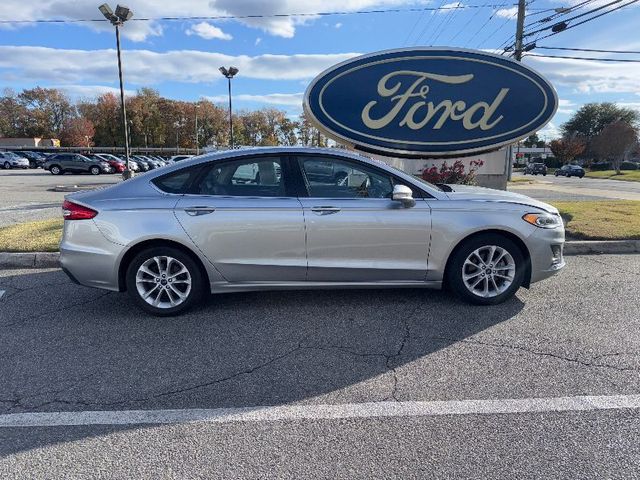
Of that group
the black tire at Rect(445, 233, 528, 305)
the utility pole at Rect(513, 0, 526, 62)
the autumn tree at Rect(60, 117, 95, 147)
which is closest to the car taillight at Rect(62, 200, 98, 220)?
the black tire at Rect(445, 233, 528, 305)

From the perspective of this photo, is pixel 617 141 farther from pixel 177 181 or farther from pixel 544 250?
pixel 177 181

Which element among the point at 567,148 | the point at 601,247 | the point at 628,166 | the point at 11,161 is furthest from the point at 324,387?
the point at 567,148

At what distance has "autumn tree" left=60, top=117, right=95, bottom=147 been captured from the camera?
89.7m

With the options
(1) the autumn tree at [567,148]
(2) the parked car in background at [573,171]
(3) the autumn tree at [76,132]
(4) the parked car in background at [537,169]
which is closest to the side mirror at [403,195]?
(2) the parked car in background at [573,171]

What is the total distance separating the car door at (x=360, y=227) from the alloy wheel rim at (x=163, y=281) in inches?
48.9

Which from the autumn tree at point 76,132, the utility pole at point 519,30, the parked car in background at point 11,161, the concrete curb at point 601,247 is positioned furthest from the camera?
the autumn tree at point 76,132

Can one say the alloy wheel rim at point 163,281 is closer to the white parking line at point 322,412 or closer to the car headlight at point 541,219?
the white parking line at point 322,412

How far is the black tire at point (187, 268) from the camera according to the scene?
4.36 meters

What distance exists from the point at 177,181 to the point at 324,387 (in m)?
2.51

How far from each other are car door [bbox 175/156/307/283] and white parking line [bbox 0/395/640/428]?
170 cm

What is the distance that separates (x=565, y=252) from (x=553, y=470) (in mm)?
5421

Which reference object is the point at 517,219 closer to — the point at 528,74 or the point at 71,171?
the point at 528,74

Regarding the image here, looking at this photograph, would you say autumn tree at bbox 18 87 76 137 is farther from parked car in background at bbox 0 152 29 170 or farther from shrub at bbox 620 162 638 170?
shrub at bbox 620 162 638 170

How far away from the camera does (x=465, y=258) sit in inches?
179
